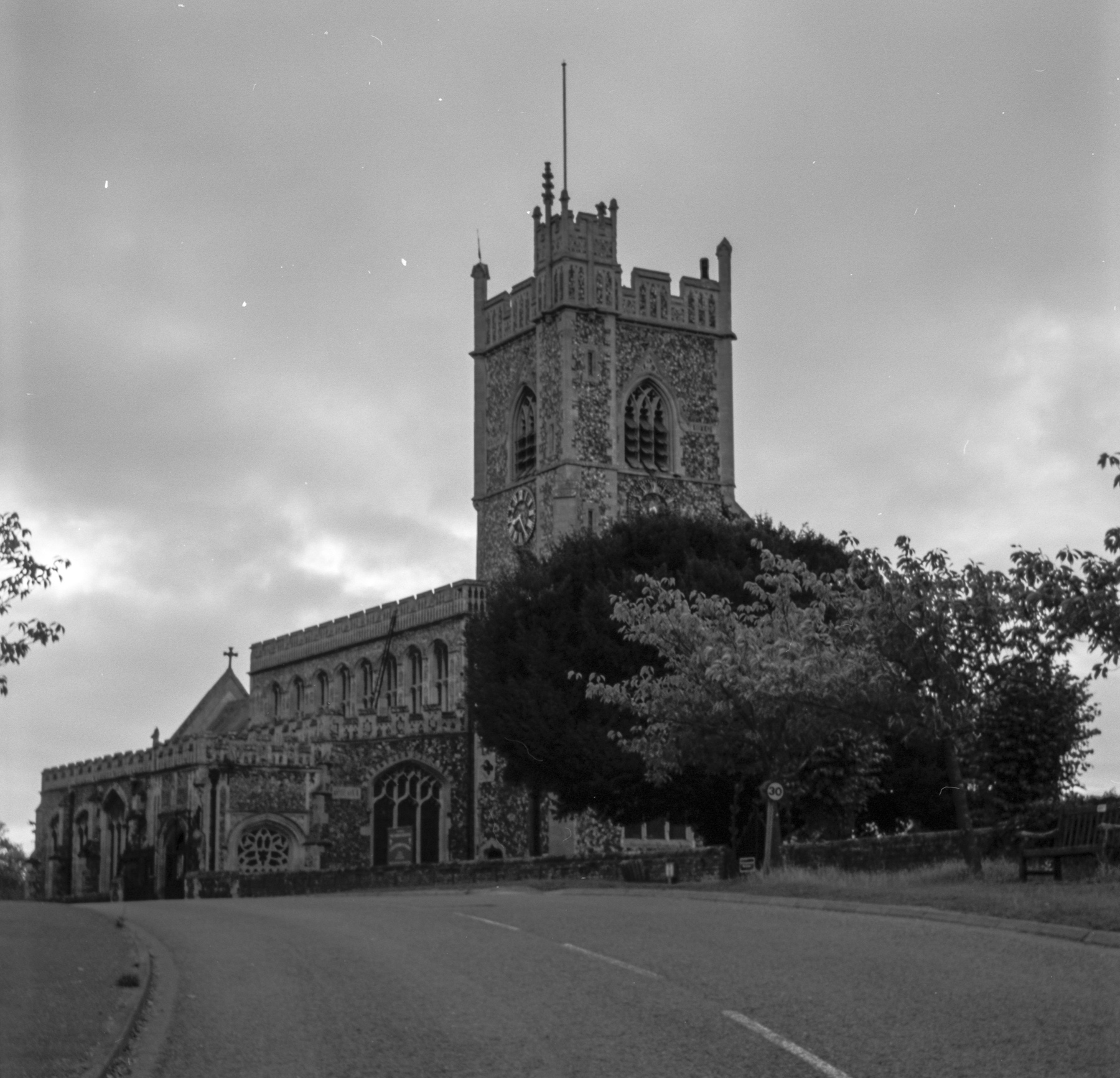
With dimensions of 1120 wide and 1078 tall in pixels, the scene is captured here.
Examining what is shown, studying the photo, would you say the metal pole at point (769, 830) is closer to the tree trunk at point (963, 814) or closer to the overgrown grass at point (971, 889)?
the overgrown grass at point (971, 889)

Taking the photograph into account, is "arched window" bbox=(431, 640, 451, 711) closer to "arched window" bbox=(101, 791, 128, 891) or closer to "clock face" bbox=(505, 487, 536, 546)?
"clock face" bbox=(505, 487, 536, 546)

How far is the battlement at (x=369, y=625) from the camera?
213 feet

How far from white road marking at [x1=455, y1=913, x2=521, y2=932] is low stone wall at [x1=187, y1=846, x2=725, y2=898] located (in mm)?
12085

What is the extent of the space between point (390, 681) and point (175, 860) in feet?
49.0

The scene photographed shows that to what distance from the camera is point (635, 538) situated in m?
51.8

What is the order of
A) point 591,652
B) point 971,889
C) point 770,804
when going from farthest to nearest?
point 591,652 → point 770,804 → point 971,889

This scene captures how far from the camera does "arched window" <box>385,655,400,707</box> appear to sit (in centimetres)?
6906

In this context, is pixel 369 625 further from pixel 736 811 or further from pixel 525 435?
pixel 736 811

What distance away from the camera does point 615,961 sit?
16.0 m

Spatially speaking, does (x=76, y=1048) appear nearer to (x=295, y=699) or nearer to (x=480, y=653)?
(x=480, y=653)

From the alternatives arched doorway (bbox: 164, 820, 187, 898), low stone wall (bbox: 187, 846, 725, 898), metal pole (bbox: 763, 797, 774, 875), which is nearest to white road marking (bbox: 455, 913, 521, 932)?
metal pole (bbox: 763, 797, 774, 875)

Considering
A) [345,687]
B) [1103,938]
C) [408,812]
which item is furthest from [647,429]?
[1103,938]

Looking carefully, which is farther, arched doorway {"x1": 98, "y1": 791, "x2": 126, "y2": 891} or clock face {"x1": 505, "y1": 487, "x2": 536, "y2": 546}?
clock face {"x1": 505, "y1": 487, "x2": 536, "y2": 546}

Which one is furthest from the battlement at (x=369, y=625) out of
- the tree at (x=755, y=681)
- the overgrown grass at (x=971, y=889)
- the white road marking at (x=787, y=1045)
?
the white road marking at (x=787, y=1045)
